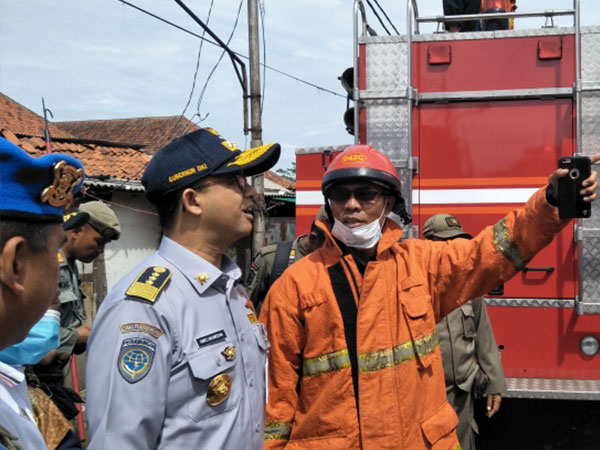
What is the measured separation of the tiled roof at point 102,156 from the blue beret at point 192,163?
27.7ft

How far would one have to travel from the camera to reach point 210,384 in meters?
1.66

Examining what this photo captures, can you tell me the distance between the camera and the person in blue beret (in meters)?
1.06

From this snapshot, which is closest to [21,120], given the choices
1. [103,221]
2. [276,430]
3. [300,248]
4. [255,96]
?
[255,96]

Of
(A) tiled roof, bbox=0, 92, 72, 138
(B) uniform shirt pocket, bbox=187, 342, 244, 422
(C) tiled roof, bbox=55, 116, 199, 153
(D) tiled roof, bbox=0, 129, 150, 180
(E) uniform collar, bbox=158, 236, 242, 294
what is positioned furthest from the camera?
(C) tiled roof, bbox=55, 116, 199, 153

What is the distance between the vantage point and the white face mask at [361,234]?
2.55m

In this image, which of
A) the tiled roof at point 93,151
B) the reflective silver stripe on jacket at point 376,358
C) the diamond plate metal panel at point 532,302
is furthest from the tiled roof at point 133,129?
the reflective silver stripe on jacket at point 376,358

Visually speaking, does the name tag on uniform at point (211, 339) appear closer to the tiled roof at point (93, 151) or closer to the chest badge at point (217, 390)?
the chest badge at point (217, 390)

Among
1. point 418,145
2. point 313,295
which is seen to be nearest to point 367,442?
point 313,295

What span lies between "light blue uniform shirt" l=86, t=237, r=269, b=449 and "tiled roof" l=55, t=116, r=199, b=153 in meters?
23.7

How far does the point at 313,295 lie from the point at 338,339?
0.64 ft

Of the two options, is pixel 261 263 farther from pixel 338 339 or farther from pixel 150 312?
pixel 150 312

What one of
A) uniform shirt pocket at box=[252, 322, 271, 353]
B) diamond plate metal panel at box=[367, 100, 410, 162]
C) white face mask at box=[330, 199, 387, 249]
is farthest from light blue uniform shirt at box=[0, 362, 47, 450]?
diamond plate metal panel at box=[367, 100, 410, 162]

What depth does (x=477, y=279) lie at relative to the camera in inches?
94.8

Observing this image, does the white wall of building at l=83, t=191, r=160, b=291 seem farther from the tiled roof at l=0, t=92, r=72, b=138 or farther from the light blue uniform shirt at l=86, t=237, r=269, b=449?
the light blue uniform shirt at l=86, t=237, r=269, b=449
